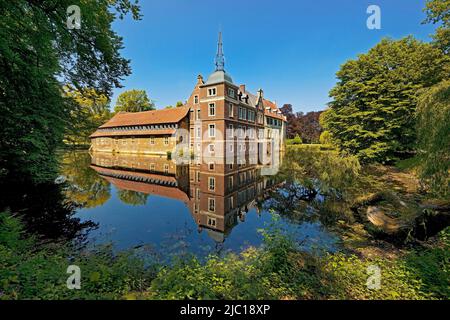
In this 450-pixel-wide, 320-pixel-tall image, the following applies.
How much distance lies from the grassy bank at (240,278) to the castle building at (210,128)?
49.7 feet

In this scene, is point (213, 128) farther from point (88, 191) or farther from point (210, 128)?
point (88, 191)

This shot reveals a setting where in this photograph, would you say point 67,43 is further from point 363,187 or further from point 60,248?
point 363,187

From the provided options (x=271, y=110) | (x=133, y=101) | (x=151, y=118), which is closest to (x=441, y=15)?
(x=271, y=110)

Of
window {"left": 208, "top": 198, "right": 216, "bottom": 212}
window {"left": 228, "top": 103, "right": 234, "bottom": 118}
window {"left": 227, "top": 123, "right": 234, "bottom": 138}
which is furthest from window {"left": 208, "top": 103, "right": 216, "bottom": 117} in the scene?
window {"left": 208, "top": 198, "right": 216, "bottom": 212}

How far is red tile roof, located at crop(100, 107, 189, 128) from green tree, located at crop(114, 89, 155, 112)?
49.9 feet

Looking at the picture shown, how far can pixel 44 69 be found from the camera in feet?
18.8

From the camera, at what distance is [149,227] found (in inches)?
279

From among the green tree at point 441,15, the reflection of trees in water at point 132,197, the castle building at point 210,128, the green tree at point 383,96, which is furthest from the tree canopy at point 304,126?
the reflection of trees in water at point 132,197

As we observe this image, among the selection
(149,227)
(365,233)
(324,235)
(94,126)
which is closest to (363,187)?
(365,233)

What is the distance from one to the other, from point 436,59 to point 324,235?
1938 cm

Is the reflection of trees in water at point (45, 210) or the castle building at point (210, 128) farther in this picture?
the castle building at point (210, 128)

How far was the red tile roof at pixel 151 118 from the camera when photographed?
97.5 feet

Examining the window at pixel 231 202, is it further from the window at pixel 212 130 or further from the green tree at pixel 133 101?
the green tree at pixel 133 101

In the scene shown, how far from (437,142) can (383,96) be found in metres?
18.1
